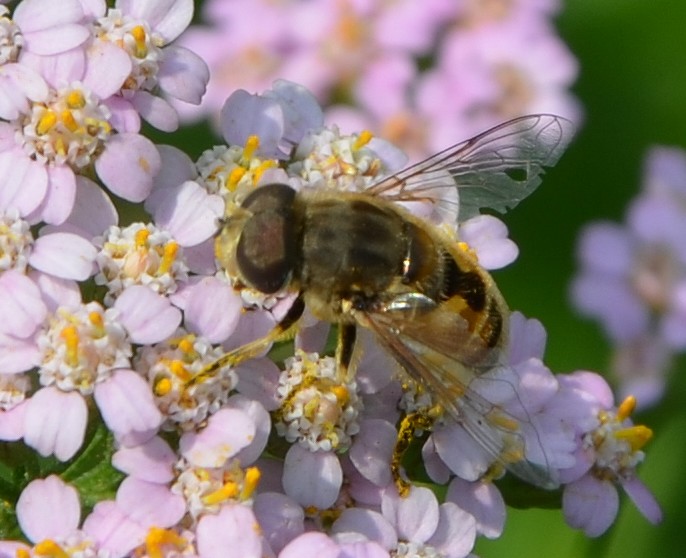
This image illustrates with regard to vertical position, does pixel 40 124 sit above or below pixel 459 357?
above

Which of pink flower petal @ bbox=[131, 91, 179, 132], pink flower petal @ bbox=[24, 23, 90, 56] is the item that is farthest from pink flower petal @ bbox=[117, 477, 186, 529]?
pink flower petal @ bbox=[24, 23, 90, 56]

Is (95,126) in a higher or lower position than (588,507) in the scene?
higher

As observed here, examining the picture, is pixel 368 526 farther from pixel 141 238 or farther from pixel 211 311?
pixel 141 238

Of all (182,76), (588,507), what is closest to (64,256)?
(182,76)

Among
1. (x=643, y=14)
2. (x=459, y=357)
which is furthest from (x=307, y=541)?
(x=643, y=14)

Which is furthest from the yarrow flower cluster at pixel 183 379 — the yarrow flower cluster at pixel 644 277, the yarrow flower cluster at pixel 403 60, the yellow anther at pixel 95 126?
the yarrow flower cluster at pixel 403 60

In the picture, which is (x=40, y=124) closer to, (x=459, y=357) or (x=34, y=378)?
(x=34, y=378)

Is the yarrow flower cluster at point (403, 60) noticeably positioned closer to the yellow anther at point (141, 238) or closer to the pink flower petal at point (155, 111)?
the pink flower petal at point (155, 111)
